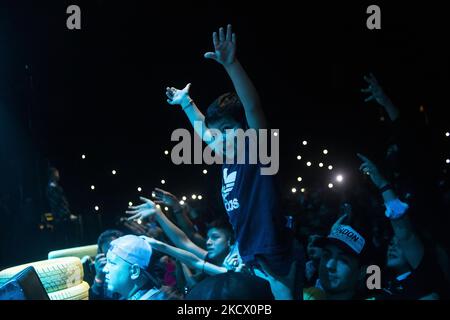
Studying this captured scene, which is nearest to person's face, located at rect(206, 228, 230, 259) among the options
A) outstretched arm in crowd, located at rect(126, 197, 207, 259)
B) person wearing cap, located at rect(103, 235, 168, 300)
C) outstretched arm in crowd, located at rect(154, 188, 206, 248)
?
outstretched arm in crowd, located at rect(126, 197, 207, 259)

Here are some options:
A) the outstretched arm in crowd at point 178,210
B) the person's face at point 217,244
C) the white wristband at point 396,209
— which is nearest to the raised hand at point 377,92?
the white wristband at point 396,209

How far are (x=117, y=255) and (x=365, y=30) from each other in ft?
11.8

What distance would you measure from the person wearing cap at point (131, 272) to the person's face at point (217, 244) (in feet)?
2.85

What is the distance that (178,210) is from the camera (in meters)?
3.97

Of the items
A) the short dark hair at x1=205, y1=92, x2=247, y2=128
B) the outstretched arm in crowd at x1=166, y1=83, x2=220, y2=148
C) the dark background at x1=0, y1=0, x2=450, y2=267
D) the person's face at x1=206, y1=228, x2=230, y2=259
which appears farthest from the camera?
the dark background at x1=0, y1=0, x2=450, y2=267

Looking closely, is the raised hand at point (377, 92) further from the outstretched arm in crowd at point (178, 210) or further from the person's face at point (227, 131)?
the outstretched arm in crowd at point (178, 210)

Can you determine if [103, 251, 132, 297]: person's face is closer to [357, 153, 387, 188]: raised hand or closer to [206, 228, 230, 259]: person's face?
[206, 228, 230, 259]: person's face

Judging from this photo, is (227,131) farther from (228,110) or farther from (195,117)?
(195,117)

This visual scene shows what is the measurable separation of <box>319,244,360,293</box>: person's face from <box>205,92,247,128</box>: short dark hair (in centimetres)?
105

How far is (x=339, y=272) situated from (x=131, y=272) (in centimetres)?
141

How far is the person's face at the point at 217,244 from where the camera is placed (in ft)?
11.9

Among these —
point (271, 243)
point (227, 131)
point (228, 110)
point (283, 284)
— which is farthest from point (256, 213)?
point (228, 110)

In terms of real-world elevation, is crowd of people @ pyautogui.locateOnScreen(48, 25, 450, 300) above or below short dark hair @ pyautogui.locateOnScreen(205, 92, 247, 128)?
below

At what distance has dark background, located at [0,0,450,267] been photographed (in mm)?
4418
